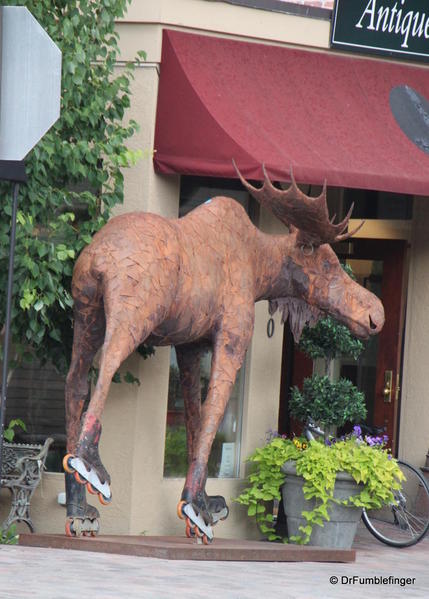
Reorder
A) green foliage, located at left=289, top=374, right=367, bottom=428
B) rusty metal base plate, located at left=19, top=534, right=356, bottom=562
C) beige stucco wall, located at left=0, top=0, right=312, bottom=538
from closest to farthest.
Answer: rusty metal base plate, located at left=19, top=534, right=356, bottom=562, beige stucco wall, located at left=0, top=0, right=312, bottom=538, green foliage, located at left=289, top=374, right=367, bottom=428

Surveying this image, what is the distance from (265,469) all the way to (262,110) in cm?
289

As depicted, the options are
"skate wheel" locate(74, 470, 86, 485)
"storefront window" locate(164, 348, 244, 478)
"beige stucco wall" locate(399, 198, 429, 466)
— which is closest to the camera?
"skate wheel" locate(74, 470, 86, 485)

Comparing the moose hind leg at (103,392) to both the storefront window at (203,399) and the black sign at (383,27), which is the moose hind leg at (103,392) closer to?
the storefront window at (203,399)

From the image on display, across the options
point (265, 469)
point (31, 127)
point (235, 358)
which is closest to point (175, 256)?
point (235, 358)

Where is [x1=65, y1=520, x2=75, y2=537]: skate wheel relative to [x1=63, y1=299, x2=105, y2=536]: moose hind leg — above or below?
below

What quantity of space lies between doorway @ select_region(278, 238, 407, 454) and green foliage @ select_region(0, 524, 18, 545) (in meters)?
4.35

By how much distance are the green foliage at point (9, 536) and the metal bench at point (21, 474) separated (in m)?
0.19

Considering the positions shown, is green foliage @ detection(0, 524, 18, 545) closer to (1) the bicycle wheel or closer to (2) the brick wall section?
(1) the bicycle wheel

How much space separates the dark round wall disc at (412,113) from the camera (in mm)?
10797

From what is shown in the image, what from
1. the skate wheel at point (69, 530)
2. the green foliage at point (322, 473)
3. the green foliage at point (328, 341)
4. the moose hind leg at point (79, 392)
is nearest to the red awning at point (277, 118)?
the green foliage at point (328, 341)

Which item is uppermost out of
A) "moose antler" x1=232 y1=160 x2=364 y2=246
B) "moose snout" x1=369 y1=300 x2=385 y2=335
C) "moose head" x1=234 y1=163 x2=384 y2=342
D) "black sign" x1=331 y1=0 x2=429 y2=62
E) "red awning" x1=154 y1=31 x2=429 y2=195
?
"black sign" x1=331 y1=0 x2=429 y2=62

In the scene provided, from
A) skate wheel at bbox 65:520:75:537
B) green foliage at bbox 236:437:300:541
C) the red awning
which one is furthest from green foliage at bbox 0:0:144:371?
green foliage at bbox 236:437:300:541

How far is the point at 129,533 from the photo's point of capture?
9.86 meters

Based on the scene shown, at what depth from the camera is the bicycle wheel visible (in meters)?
11.0
